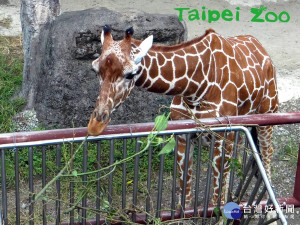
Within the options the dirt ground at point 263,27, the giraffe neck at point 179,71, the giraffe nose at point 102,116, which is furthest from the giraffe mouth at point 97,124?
the dirt ground at point 263,27

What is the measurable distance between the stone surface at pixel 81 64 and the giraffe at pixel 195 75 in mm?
1109

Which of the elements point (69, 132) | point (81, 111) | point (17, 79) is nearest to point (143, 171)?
point (81, 111)

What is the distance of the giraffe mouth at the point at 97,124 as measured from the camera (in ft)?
9.04

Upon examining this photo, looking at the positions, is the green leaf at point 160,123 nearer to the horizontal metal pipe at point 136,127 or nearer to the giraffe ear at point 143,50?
the horizontal metal pipe at point 136,127

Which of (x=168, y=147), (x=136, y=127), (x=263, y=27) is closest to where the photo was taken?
(x=168, y=147)

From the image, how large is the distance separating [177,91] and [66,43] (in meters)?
1.83

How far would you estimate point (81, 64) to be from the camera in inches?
208

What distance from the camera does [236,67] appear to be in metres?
4.05

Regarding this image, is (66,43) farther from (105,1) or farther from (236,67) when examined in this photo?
(105,1)

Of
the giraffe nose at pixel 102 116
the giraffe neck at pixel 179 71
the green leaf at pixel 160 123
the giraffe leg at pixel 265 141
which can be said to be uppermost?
the giraffe neck at pixel 179 71

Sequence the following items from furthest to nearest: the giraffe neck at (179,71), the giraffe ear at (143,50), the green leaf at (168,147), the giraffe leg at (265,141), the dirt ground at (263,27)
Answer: the dirt ground at (263,27), the giraffe leg at (265,141), the giraffe neck at (179,71), the giraffe ear at (143,50), the green leaf at (168,147)

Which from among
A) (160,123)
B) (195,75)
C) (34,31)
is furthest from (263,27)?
(160,123)

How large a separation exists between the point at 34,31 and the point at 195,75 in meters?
2.23

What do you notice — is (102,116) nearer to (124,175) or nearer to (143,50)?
(124,175)
